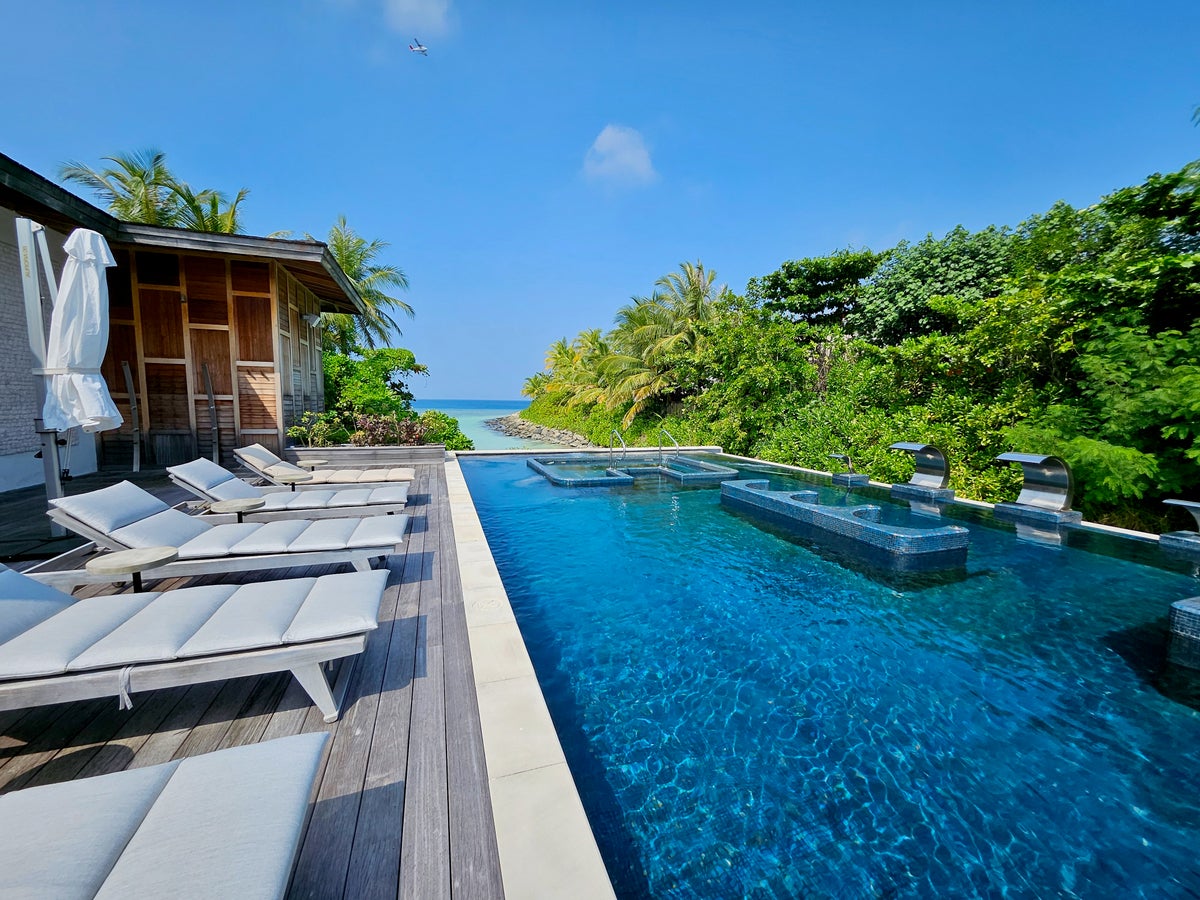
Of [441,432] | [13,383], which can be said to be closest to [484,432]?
[441,432]

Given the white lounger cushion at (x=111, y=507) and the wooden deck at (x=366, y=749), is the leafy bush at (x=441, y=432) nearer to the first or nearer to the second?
the white lounger cushion at (x=111, y=507)

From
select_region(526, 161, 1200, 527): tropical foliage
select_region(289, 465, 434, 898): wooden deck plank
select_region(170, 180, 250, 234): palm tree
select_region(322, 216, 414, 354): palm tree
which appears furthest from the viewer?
select_region(322, 216, 414, 354): palm tree

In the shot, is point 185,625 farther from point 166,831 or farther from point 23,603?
point 166,831

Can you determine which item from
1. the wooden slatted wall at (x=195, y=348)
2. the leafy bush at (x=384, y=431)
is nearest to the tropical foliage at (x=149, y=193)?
the wooden slatted wall at (x=195, y=348)

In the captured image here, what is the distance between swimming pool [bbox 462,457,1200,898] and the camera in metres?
2.05

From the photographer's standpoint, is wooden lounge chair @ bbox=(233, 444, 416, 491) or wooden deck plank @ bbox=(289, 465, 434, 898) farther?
wooden lounge chair @ bbox=(233, 444, 416, 491)

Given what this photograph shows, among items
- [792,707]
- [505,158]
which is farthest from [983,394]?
[505,158]

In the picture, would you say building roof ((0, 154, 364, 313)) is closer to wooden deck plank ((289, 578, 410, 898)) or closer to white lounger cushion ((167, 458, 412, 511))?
white lounger cushion ((167, 458, 412, 511))

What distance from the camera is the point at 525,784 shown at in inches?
71.0

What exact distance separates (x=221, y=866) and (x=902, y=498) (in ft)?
30.4

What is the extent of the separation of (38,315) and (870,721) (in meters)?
6.84

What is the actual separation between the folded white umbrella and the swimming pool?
3912mm

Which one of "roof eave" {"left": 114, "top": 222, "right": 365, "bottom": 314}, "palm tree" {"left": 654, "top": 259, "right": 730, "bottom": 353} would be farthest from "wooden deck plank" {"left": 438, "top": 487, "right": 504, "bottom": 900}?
"palm tree" {"left": 654, "top": 259, "right": 730, "bottom": 353}

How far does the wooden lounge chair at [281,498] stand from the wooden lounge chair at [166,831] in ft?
12.2
